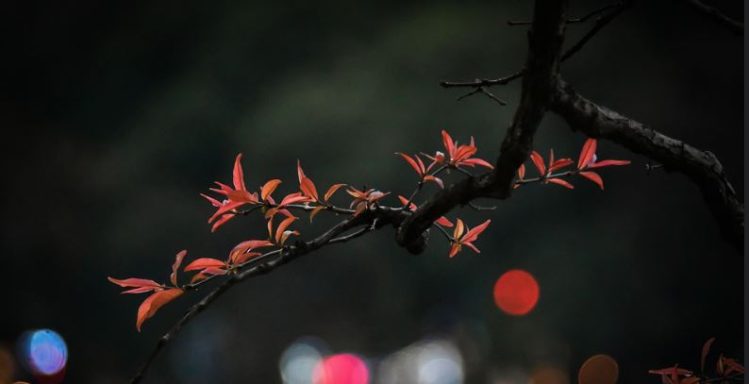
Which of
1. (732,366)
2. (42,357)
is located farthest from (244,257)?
(42,357)

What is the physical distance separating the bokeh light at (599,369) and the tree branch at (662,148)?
370 inches

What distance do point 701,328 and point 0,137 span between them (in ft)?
34.2

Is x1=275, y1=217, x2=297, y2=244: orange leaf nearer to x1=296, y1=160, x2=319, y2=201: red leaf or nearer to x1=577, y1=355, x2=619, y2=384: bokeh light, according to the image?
x1=296, y1=160, x2=319, y2=201: red leaf

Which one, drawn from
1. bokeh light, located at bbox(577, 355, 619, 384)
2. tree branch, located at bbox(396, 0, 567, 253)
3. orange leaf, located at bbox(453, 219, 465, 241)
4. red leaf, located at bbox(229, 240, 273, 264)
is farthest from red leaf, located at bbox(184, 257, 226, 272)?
bokeh light, located at bbox(577, 355, 619, 384)

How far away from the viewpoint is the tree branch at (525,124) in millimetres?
625

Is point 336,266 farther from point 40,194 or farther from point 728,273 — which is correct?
point 728,273

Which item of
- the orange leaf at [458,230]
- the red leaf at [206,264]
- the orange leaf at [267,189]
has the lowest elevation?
the orange leaf at [458,230]

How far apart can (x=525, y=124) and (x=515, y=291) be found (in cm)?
1044

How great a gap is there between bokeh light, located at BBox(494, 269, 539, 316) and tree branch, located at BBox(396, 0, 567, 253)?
380 inches

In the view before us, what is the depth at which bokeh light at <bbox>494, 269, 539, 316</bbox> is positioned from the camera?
1016 centimetres

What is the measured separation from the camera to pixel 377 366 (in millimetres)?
11617

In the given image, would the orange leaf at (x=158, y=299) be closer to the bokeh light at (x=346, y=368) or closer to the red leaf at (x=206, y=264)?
the red leaf at (x=206, y=264)

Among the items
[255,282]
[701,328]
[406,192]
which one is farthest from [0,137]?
[701,328]

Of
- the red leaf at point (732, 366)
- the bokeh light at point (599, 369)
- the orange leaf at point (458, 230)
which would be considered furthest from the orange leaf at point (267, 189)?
the bokeh light at point (599, 369)
